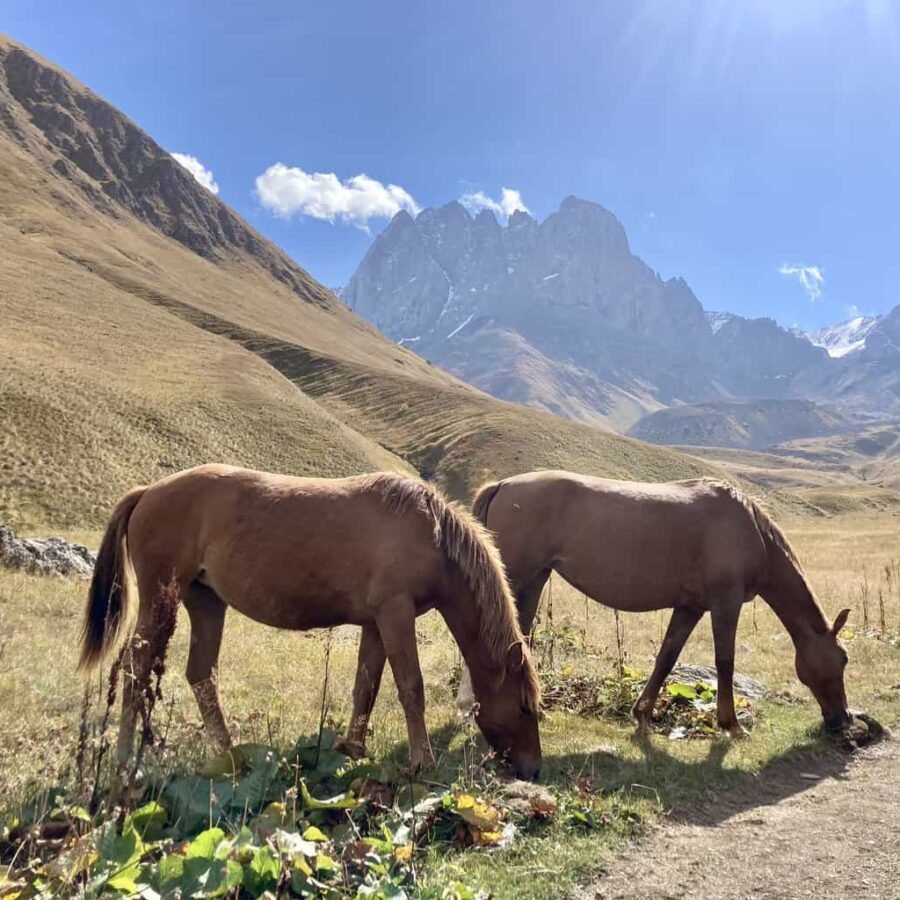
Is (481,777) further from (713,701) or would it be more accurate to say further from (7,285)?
(7,285)

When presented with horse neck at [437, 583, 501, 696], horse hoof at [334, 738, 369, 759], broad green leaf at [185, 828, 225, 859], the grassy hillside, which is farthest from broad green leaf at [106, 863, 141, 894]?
the grassy hillside

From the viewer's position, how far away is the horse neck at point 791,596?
8695 mm

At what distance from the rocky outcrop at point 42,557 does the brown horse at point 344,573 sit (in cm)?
989

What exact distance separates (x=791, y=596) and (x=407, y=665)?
19.1 feet

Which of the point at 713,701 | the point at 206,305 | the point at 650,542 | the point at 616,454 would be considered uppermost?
the point at 206,305

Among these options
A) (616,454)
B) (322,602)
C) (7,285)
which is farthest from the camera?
(616,454)

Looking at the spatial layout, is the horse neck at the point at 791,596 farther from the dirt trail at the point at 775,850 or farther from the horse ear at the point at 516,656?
the horse ear at the point at 516,656

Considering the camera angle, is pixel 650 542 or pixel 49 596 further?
Answer: pixel 49 596

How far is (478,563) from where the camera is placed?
6.14m

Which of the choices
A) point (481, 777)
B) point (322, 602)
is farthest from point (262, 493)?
point (481, 777)

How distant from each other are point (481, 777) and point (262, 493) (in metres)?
3.24

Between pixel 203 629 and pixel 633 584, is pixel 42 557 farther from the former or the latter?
pixel 633 584

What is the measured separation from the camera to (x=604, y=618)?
16.3 metres

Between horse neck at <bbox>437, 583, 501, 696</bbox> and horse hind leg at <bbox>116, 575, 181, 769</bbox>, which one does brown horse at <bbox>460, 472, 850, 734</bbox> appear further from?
horse hind leg at <bbox>116, 575, 181, 769</bbox>
